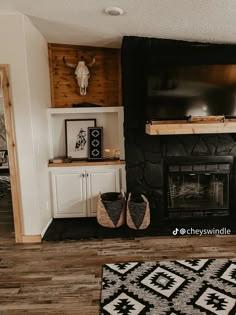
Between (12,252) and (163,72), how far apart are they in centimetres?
266

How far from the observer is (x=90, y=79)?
13.4 ft

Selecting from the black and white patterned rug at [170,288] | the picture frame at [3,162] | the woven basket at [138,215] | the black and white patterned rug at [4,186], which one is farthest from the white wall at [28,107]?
the picture frame at [3,162]

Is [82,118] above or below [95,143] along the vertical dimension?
above

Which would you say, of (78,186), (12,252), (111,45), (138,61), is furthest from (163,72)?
(12,252)

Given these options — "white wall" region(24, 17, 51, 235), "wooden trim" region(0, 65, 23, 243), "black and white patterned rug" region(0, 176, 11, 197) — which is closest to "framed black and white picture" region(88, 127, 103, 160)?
"white wall" region(24, 17, 51, 235)

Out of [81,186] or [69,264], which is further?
[81,186]

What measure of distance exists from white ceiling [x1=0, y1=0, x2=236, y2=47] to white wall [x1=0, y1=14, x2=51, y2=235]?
0.63ft

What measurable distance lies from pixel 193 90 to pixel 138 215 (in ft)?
5.35

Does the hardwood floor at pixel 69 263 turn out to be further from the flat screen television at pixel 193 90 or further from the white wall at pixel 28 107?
the flat screen television at pixel 193 90

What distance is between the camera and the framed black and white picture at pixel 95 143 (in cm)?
396

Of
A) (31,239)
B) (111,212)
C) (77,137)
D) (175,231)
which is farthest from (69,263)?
(77,137)

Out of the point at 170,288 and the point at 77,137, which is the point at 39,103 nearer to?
the point at 77,137

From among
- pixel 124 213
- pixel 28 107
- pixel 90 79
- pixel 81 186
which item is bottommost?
pixel 124 213

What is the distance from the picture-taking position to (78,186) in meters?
3.79
